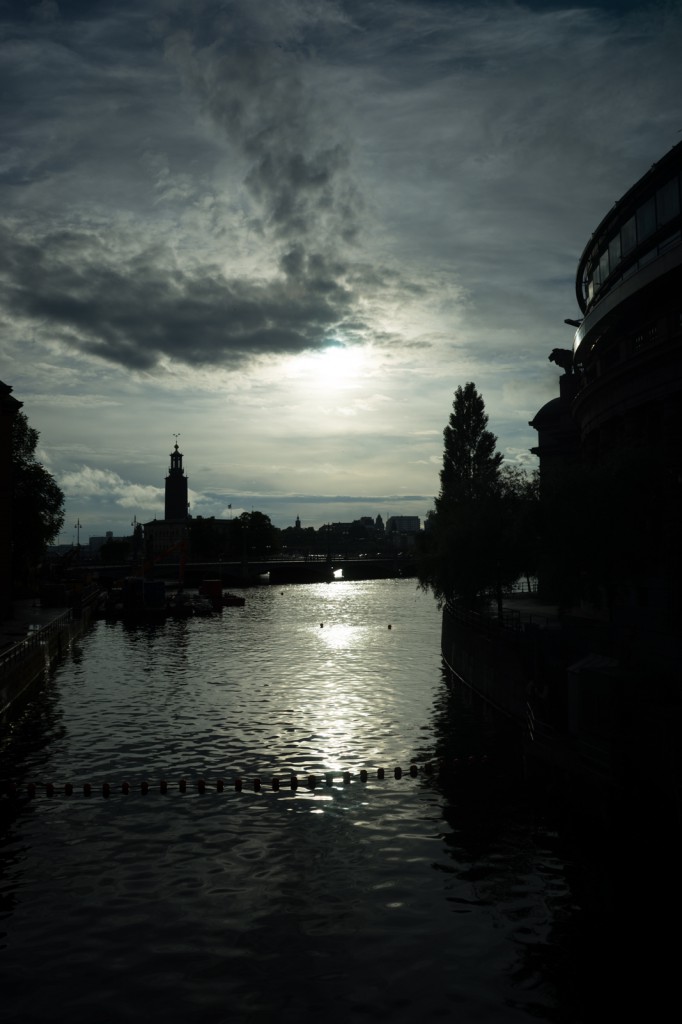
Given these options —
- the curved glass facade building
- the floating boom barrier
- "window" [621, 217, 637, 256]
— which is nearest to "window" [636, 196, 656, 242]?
the curved glass facade building

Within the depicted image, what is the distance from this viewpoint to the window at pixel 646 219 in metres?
42.7

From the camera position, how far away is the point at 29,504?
84812 mm

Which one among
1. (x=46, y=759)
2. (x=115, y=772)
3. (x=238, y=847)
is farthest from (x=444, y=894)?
(x=46, y=759)

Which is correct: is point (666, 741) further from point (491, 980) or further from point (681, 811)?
point (491, 980)

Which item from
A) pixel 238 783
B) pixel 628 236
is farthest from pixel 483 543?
pixel 238 783

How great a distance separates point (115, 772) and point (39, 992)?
52.2ft

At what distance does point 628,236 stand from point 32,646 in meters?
42.8

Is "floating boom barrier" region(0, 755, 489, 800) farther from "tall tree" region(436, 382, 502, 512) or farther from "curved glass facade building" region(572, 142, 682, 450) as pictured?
"tall tree" region(436, 382, 502, 512)

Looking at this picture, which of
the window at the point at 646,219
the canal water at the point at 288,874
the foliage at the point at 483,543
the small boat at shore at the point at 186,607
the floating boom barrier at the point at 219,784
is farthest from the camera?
the small boat at shore at the point at 186,607

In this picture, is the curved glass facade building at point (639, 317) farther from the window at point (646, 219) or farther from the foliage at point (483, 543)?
the foliage at point (483, 543)

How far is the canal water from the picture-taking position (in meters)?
16.3

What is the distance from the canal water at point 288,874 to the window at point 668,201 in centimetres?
2591

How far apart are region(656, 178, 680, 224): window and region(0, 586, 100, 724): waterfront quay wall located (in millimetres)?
39428

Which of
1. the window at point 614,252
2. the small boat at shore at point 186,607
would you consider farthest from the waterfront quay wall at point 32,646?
the window at point 614,252
